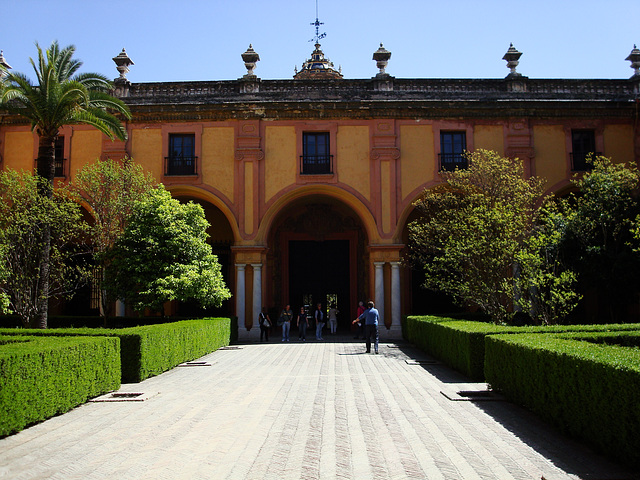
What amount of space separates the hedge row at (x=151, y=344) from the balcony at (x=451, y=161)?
37.2 feet

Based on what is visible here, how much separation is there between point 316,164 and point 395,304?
6127 millimetres

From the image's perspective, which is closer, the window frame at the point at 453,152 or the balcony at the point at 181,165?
the window frame at the point at 453,152

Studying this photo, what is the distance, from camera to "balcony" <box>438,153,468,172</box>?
21203 mm

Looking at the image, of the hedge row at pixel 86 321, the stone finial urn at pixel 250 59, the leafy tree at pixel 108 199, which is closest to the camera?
the hedge row at pixel 86 321

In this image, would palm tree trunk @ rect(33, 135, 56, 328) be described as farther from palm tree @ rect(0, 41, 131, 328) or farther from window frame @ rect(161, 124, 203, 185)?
window frame @ rect(161, 124, 203, 185)

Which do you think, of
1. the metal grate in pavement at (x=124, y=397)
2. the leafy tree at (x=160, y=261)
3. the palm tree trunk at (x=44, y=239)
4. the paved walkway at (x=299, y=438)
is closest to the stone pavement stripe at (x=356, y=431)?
the paved walkway at (x=299, y=438)

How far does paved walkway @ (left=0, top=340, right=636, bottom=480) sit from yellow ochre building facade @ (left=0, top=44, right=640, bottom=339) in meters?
11.3

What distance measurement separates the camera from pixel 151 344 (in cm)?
1111

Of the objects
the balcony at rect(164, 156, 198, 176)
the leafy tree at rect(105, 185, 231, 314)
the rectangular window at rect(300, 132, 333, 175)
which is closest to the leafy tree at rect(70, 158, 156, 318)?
the leafy tree at rect(105, 185, 231, 314)

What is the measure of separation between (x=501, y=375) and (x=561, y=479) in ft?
12.4

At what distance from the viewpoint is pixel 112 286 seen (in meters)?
16.4

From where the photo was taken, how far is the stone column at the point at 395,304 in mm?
20516

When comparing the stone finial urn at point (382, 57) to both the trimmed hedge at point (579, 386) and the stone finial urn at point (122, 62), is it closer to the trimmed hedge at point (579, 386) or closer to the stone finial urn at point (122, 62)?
the stone finial urn at point (122, 62)

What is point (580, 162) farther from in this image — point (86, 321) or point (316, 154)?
point (86, 321)
